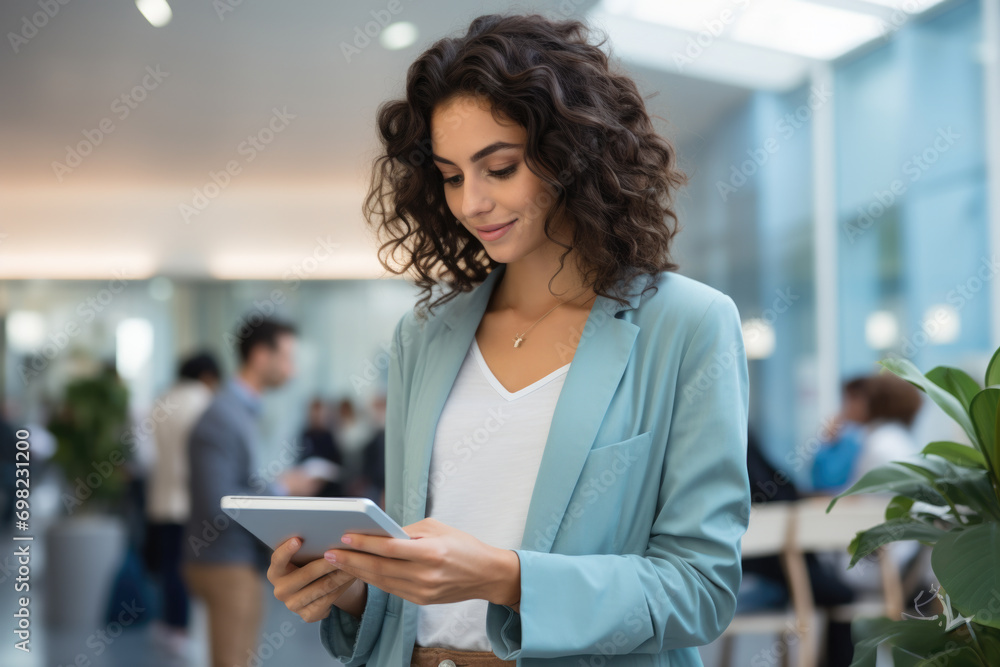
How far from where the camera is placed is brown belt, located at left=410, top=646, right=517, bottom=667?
1.21 metres

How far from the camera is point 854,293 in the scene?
5.71 m

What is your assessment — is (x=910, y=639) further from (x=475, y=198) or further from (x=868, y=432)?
(x=868, y=432)

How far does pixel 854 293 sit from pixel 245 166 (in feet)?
13.8

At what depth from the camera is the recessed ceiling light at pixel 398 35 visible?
450 centimetres

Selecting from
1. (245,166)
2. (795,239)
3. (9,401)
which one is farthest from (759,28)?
(9,401)

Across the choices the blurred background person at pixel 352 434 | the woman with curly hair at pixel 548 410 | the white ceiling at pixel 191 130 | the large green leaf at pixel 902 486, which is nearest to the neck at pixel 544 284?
the woman with curly hair at pixel 548 410

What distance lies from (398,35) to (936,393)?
386 centimetres

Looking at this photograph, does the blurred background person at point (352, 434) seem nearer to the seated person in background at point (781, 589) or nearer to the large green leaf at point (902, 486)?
the seated person in background at point (781, 589)

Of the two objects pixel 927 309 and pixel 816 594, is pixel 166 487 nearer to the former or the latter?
pixel 816 594

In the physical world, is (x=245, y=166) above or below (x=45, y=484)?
above

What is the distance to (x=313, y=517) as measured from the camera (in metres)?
0.95

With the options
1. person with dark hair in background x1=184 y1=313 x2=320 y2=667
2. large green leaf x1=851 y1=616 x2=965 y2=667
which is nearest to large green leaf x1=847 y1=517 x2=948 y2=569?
large green leaf x1=851 y1=616 x2=965 y2=667

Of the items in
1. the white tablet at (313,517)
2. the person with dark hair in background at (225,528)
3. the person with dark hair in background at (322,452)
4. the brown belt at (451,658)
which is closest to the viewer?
the white tablet at (313,517)

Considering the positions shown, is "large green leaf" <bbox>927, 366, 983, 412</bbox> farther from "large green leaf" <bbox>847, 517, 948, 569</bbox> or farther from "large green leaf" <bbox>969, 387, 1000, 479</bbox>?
"large green leaf" <bbox>847, 517, 948, 569</bbox>
